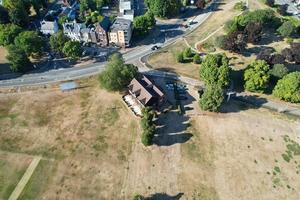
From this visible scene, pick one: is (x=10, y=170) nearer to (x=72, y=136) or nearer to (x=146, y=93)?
(x=72, y=136)

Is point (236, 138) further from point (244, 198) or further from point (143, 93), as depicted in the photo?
point (143, 93)

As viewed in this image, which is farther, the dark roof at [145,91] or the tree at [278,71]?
the tree at [278,71]

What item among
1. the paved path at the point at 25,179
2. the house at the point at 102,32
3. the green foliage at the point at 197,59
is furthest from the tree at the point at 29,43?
the green foliage at the point at 197,59

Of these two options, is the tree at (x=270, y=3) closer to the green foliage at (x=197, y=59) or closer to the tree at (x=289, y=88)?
the green foliage at (x=197, y=59)

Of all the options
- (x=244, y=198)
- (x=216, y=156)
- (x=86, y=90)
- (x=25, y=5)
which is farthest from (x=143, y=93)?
(x=25, y=5)

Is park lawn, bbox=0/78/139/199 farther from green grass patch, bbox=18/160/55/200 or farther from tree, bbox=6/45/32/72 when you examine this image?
tree, bbox=6/45/32/72

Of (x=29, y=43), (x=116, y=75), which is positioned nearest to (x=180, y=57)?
(x=116, y=75)
